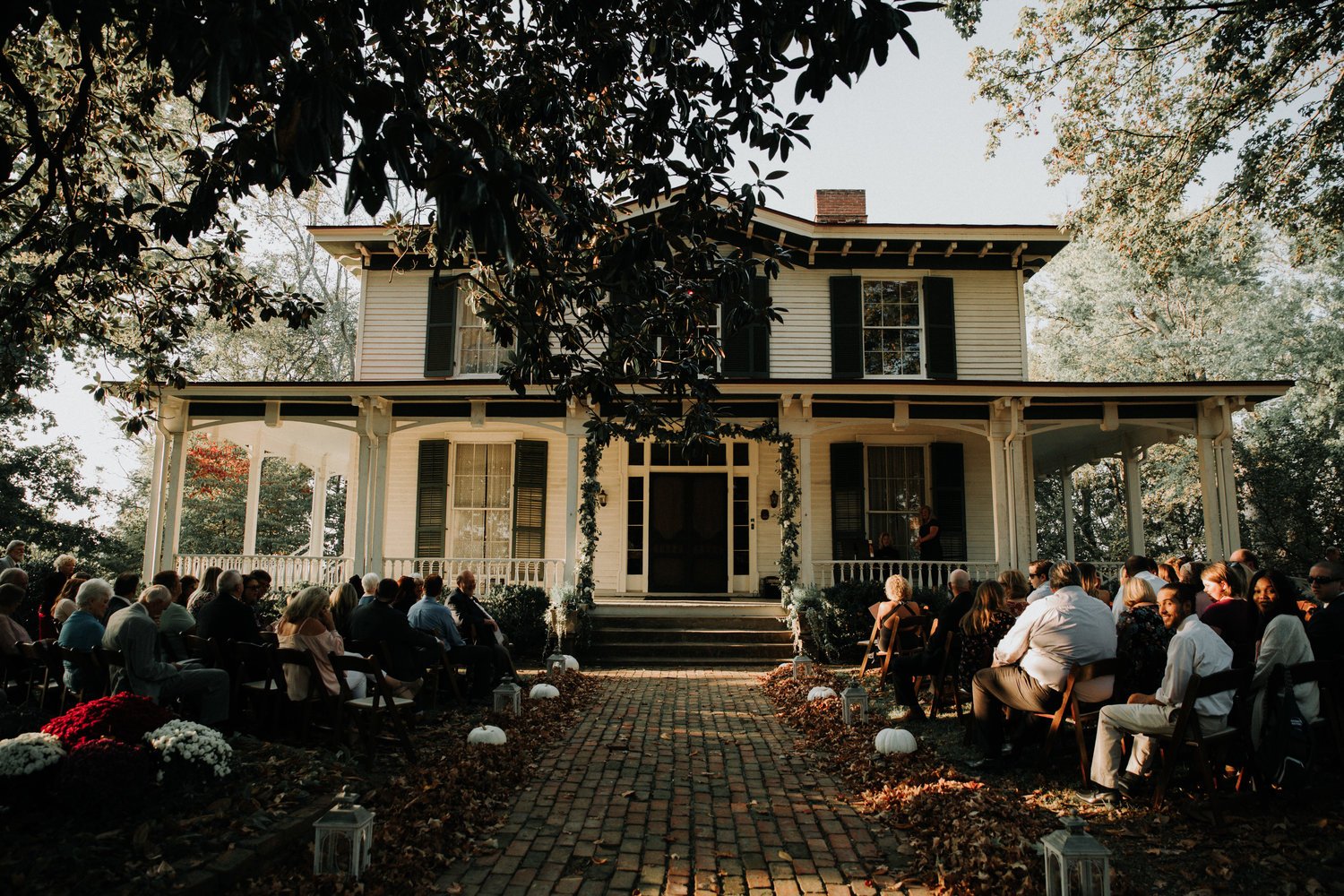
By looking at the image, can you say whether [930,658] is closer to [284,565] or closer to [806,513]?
[806,513]

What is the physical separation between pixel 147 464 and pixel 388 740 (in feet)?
93.8

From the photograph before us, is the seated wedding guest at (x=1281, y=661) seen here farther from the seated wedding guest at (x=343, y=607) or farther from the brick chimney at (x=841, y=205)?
the brick chimney at (x=841, y=205)

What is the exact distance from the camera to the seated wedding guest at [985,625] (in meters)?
7.24

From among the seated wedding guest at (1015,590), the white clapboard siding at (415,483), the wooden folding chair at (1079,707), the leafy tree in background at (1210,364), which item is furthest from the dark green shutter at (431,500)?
the leafy tree in background at (1210,364)

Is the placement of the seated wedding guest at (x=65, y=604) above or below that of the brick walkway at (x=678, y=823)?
above

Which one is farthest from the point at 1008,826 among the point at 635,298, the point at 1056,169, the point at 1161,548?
the point at 1161,548

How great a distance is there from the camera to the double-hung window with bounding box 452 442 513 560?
52.5 feet

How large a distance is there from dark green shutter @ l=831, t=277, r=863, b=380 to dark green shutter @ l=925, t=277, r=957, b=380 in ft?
A: 3.98

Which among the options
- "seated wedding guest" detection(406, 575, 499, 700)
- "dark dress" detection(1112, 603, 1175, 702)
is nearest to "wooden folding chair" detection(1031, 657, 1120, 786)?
"dark dress" detection(1112, 603, 1175, 702)

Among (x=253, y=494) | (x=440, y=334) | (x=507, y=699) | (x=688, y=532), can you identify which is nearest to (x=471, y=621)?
(x=507, y=699)

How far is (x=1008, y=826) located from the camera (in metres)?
4.60

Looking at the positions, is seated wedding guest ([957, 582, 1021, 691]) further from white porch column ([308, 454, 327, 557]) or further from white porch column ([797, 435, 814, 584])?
white porch column ([308, 454, 327, 557])

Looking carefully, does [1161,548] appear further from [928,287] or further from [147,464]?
[147,464]

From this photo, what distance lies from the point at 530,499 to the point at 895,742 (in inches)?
404
